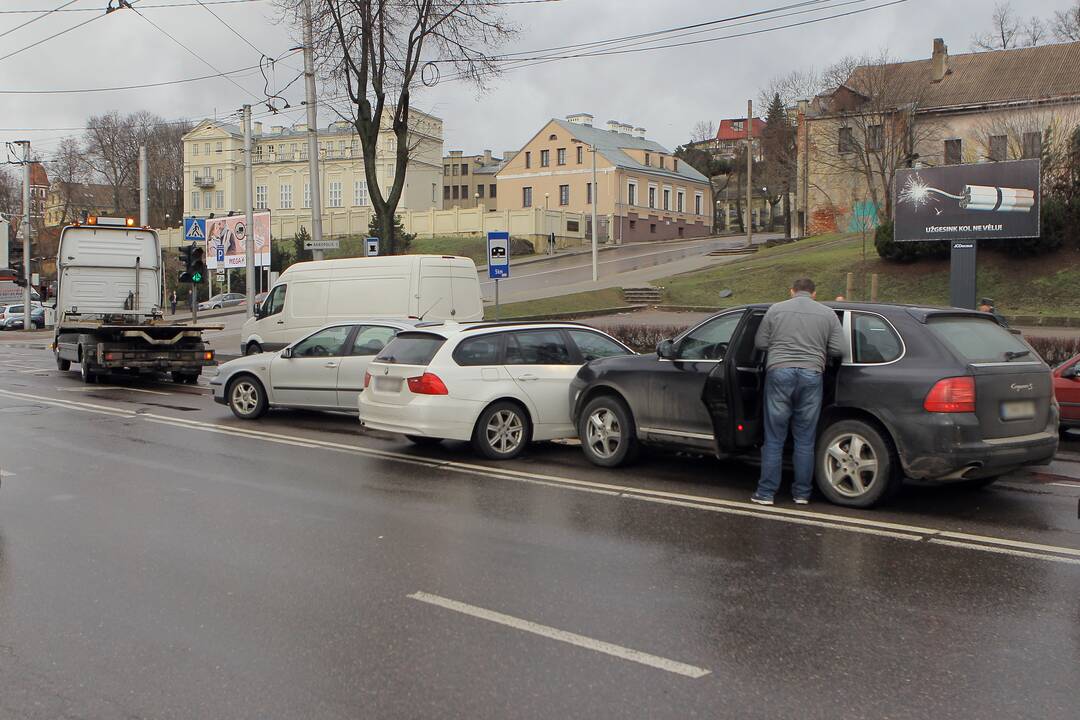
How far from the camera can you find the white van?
786 inches

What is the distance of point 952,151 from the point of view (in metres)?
53.0

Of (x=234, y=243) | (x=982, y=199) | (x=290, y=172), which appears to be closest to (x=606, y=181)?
(x=290, y=172)

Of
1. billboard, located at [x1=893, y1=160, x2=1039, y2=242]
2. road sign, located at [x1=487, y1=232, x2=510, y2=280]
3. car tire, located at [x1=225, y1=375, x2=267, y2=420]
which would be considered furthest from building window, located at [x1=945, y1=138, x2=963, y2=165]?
car tire, located at [x1=225, y1=375, x2=267, y2=420]

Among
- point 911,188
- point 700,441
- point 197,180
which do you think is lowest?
point 700,441

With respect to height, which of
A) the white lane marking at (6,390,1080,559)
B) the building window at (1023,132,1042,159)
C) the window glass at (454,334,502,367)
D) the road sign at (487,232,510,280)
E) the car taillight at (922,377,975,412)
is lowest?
the white lane marking at (6,390,1080,559)

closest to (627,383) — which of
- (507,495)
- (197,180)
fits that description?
(507,495)

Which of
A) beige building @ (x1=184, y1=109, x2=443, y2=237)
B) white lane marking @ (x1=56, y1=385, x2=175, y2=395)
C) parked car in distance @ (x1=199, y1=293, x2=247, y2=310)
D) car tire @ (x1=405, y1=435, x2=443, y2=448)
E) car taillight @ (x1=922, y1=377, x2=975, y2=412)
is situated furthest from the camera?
beige building @ (x1=184, y1=109, x2=443, y2=237)

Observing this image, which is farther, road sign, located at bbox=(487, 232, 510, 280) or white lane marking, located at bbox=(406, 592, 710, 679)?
road sign, located at bbox=(487, 232, 510, 280)

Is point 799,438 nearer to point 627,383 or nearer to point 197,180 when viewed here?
point 627,383

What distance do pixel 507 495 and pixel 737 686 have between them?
456 centimetres

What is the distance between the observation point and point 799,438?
8.04m

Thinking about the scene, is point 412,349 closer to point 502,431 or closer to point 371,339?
point 502,431

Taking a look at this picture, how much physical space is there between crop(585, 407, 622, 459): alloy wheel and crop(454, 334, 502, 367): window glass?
1.32 m

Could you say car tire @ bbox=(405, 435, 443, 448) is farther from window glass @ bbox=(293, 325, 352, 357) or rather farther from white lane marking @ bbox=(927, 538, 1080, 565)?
white lane marking @ bbox=(927, 538, 1080, 565)
